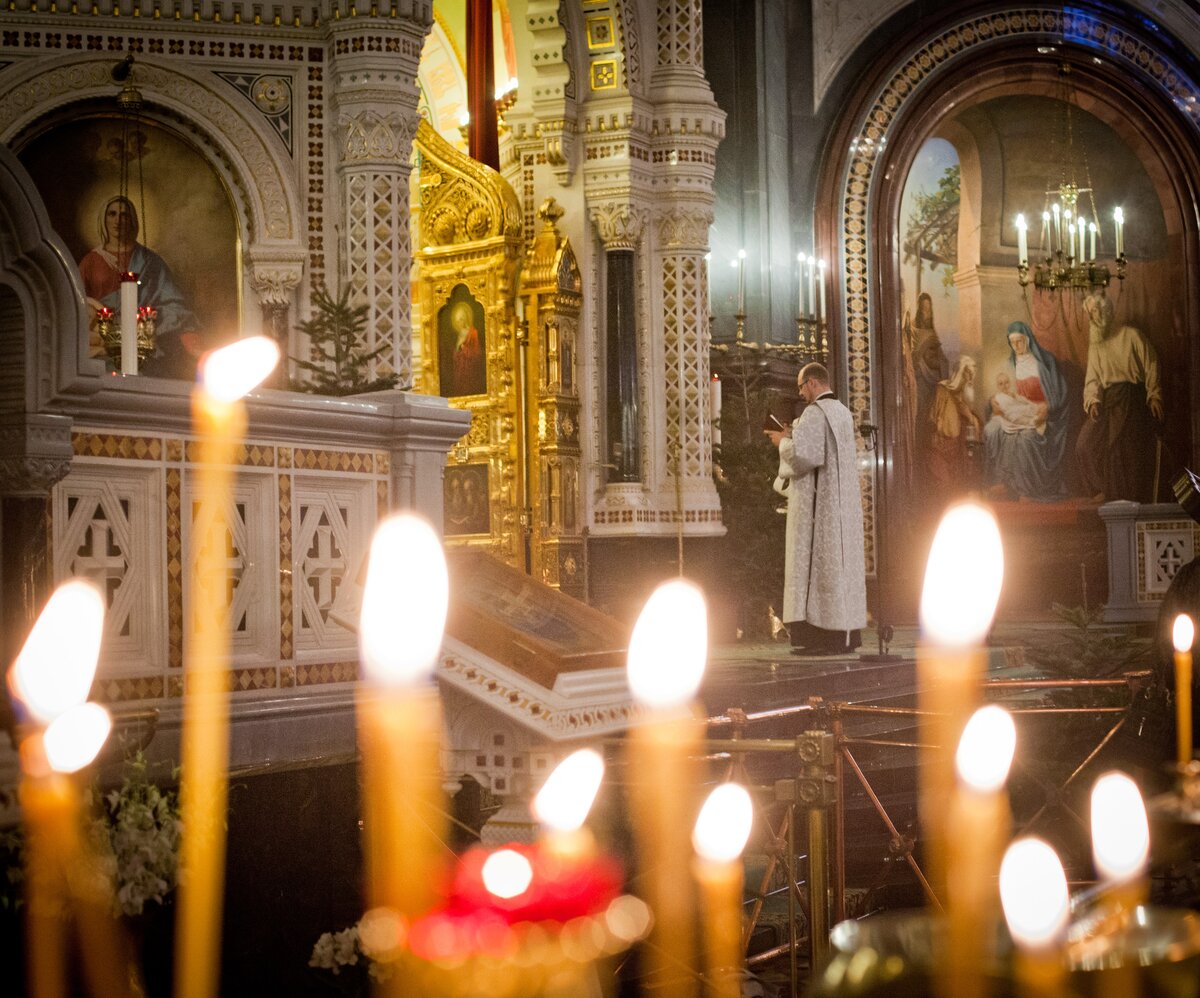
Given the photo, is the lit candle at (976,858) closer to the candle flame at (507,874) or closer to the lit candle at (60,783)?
the candle flame at (507,874)


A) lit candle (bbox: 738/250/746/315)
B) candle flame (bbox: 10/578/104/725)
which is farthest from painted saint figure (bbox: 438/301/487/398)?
candle flame (bbox: 10/578/104/725)

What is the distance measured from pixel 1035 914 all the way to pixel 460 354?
40.5 feet

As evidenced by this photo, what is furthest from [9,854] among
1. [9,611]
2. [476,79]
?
[476,79]

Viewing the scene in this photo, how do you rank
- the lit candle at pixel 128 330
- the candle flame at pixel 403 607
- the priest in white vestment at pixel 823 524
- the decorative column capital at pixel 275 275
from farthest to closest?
the priest in white vestment at pixel 823 524 < the decorative column capital at pixel 275 275 < the lit candle at pixel 128 330 < the candle flame at pixel 403 607

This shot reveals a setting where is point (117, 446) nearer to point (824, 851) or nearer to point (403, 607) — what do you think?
point (403, 607)

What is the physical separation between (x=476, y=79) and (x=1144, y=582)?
7763 mm

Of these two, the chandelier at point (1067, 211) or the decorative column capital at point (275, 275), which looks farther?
the chandelier at point (1067, 211)

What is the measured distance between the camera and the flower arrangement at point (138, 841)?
3.15 metres

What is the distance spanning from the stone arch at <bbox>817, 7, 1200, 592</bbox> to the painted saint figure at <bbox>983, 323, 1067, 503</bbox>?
153cm

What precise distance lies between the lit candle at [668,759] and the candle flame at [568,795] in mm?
364

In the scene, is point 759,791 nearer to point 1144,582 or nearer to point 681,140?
point 681,140

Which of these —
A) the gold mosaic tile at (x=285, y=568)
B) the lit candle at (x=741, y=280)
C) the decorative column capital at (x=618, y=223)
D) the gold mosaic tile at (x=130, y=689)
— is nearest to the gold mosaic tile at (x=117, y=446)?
the gold mosaic tile at (x=285, y=568)

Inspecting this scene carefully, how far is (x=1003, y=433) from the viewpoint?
58.0ft

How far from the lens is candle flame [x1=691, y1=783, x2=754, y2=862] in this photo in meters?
2.25
